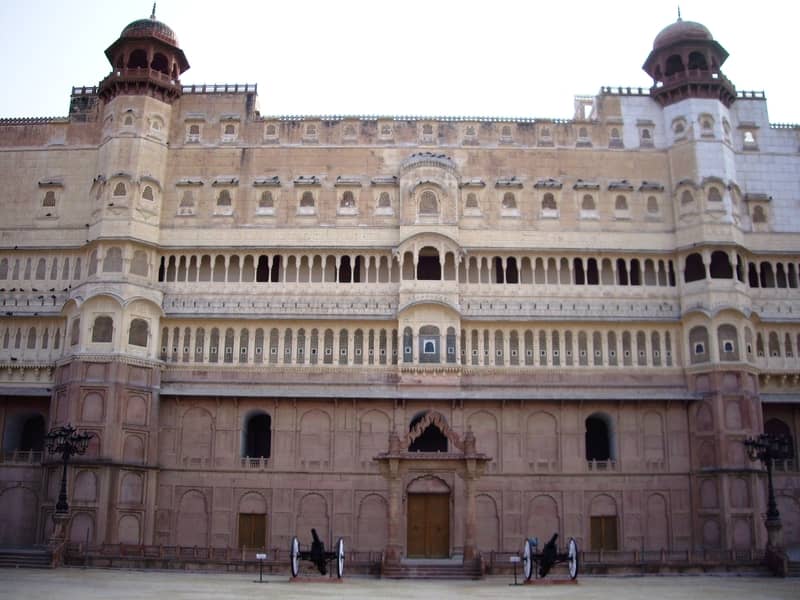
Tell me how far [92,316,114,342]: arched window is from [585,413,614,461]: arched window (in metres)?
A: 25.4

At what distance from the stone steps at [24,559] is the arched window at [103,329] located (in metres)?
10.9

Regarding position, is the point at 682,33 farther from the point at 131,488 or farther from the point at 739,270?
the point at 131,488

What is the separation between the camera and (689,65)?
50.6 metres

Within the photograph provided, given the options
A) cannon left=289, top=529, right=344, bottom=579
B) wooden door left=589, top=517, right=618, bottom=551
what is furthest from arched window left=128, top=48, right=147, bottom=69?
wooden door left=589, top=517, right=618, bottom=551

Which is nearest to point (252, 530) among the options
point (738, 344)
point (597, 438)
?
point (597, 438)

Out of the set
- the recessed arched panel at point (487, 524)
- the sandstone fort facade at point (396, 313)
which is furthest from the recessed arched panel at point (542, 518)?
the recessed arched panel at point (487, 524)

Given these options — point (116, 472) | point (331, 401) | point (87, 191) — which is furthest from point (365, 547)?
point (87, 191)

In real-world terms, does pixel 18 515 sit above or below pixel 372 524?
above

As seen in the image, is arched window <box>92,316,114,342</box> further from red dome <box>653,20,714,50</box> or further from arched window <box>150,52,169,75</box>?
red dome <box>653,20,714,50</box>

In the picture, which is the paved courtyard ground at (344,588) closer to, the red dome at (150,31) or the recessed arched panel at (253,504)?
the recessed arched panel at (253,504)

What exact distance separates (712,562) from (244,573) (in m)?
19.6

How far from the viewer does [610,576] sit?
116ft

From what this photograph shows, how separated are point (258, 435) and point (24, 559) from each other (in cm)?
1338

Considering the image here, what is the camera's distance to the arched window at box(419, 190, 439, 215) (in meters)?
47.9
